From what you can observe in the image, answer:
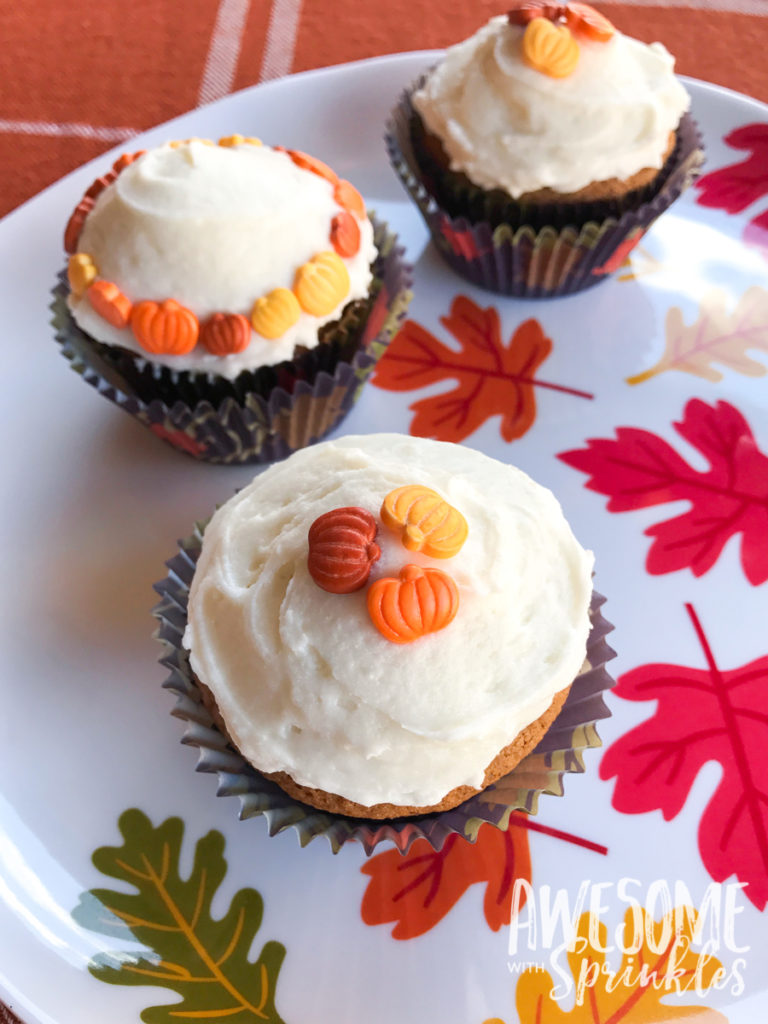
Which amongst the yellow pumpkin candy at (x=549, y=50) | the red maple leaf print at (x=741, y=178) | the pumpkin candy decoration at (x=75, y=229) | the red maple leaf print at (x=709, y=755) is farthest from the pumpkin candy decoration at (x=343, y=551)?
the red maple leaf print at (x=741, y=178)

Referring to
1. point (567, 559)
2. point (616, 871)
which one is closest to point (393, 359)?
point (567, 559)

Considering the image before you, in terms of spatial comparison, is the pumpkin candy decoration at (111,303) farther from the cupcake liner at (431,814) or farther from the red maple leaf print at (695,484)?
the red maple leaf print at (695,484)

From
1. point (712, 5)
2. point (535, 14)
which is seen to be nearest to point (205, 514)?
point (535, 14)

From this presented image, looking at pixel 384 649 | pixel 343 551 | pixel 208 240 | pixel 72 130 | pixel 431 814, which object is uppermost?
pixel 208 240

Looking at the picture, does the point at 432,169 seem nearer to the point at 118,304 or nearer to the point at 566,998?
the point at 118,304

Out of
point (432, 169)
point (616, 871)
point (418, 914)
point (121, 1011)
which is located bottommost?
point (121, 1011)

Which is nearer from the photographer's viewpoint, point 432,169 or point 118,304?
point 118,304

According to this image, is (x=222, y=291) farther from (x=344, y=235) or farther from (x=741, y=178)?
(x=741, y=178)
